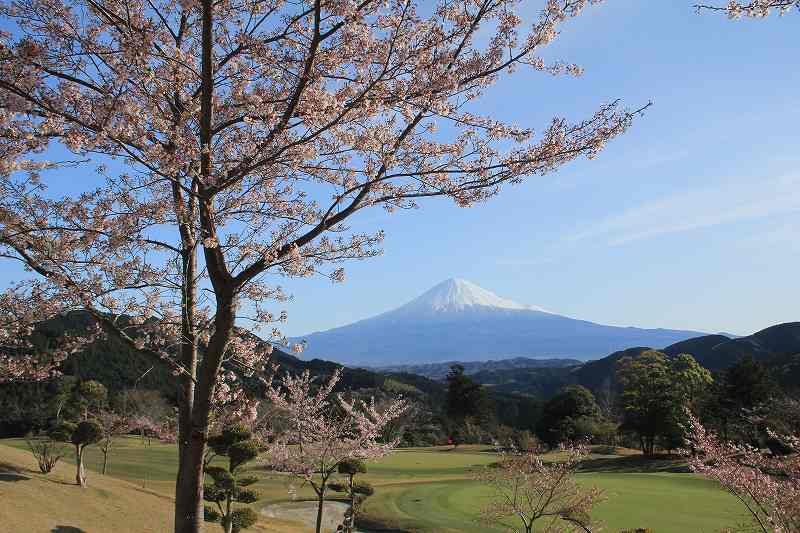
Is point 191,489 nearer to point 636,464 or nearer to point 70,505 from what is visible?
point 70,505

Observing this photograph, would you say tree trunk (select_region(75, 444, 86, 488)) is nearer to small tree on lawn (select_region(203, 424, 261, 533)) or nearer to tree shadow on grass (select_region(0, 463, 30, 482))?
tree shadow on grass (select_region(0, 463, 30, 482))

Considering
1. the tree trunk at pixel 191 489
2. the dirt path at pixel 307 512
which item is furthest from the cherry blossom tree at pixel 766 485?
the dirt path at pixel 307 512

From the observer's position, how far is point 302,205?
200 inches

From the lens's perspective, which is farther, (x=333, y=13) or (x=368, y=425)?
(x=368, y=425)

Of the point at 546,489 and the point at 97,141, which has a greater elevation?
the point at 97,141

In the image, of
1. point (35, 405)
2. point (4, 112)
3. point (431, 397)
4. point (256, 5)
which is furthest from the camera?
point (431, 397)

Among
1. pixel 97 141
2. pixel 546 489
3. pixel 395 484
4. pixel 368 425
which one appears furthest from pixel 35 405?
pixel 97 141

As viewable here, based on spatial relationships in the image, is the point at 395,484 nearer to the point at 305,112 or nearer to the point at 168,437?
the point at 168,437

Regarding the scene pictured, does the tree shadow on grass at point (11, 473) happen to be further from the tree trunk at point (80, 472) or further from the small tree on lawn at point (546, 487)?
the small tree on lawn at point (546, 487)

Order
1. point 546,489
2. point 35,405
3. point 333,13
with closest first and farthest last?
point 333,13, point 546,489, point 35,405

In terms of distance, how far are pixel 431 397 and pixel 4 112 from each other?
190 feet

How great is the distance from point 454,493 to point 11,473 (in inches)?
482

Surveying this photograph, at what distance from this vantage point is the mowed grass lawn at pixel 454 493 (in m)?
13.8

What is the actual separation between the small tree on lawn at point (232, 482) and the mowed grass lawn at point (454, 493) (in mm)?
1044
